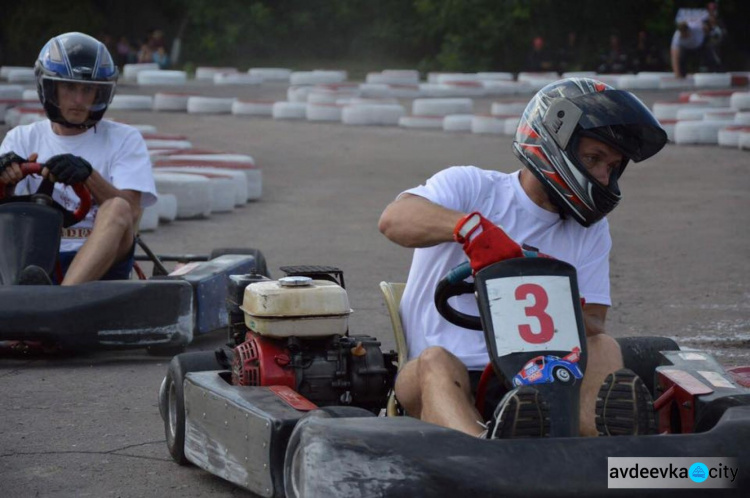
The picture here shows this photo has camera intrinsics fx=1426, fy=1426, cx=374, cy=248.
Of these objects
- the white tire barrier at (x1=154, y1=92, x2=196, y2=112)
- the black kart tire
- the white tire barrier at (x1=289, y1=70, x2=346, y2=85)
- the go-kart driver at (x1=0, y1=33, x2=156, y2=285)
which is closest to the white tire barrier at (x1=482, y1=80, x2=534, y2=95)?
the white tire barrier at (x1=289, y1=70, x2=346, y2=85)

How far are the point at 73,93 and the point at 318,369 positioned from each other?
2.44m

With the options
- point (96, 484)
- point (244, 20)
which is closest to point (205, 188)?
point (96, 484)

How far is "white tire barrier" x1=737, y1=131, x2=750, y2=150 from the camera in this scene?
14020mm

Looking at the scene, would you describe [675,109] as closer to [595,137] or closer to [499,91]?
[499,91]

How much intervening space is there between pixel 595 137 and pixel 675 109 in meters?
13.5

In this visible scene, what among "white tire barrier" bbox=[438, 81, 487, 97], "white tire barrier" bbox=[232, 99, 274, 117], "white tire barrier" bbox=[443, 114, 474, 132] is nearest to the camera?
"white tire barrier" bbox=[443, 114, 474, 132]

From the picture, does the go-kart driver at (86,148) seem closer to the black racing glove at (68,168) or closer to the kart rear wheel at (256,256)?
the black racing glove at (68,168)

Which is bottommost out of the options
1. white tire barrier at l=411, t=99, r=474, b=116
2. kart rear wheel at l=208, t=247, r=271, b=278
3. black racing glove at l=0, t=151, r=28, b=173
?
kart rear wheel at l=208, t=247, r=271, b=278

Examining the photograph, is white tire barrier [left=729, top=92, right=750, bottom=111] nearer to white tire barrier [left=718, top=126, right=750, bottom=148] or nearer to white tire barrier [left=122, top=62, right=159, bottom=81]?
white tire barrier [left=718, top=126, right=750, bottom=148]

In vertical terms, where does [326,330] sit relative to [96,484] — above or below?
above

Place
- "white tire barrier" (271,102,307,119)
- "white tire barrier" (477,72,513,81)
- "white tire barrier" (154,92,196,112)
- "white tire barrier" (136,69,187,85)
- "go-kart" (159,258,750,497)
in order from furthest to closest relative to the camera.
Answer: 1. "white tire barrier" (477,72,513,81)
2. "white tire barrier" (136,69,187,85)
3. "white tire barrier" (154,92,196,112)
4. "white tire barrier" (271,102,307,119)
5. "go-kart" (159,258,750,497)

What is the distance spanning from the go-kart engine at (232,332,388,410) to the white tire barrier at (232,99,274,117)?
14766 millimetres

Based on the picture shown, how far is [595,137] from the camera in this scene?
338cm

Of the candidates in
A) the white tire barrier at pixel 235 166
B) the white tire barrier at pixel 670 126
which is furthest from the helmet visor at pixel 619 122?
the white tire barrier at pixel 670 126
